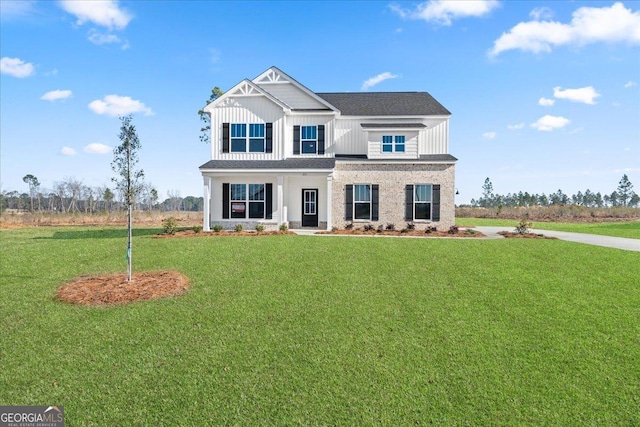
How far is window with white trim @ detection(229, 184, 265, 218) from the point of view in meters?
18.7

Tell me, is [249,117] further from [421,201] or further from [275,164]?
[421,201]

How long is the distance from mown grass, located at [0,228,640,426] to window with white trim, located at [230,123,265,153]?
10.7 meters

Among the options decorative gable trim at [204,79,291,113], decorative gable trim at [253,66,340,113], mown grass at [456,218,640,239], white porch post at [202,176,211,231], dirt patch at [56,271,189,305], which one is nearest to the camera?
dirt patch at [56,271,189,305]

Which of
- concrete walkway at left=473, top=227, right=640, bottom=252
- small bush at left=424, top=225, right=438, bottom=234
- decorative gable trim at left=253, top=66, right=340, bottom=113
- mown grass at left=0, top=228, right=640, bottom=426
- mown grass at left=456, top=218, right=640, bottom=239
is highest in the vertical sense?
decorative gable trim at left=253, top=66, right=340, bottom=113

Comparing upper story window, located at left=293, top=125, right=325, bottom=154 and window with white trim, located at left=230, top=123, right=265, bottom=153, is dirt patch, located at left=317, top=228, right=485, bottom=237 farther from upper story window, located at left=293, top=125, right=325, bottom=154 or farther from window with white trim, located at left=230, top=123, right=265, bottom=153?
window with white trim, located at left=230, top=123, right=265, bottom=153

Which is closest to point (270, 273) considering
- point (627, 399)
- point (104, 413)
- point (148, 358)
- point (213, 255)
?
point (213, 255)

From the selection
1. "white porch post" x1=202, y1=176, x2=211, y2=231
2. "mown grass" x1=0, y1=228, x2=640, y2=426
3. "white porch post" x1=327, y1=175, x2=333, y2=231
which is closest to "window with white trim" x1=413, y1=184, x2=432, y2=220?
"white porch post" x1=327, y1=175, x2=333, y2=231

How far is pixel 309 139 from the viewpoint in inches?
767

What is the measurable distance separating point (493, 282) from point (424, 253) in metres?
2.94

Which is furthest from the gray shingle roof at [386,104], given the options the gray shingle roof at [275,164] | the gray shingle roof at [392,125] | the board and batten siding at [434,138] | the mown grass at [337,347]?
the mown grass at [337,347]

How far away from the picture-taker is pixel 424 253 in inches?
434

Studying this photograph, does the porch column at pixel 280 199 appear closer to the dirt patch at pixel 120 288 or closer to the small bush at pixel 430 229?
the small bush at pixel 430 229

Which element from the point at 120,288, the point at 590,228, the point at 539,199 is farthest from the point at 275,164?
the point at 539,199

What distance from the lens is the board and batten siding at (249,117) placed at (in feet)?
61.3
